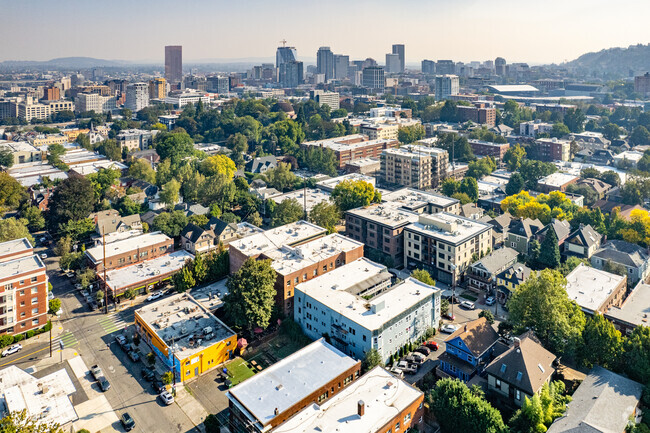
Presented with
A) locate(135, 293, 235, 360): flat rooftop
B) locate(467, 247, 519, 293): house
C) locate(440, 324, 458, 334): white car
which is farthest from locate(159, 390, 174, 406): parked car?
locate(467, 247, 519, 293): house

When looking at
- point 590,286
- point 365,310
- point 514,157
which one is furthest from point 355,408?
point 514,157

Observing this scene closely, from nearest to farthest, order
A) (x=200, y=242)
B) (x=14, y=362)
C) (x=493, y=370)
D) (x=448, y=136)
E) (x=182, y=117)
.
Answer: (x=493, y=370) → (x=14, y=362) → (x=200, y=242) → (x=448, y=136) → (x=182, y=117)

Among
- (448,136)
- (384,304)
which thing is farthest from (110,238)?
(448,136)

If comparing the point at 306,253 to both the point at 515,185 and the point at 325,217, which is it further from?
the point at 515,185

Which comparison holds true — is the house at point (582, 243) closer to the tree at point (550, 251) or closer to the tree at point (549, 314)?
the tree at point (550, 251)

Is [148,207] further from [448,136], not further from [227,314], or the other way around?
[448,136]

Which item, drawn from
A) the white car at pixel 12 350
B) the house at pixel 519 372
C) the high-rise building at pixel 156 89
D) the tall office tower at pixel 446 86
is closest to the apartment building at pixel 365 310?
the house at pixel 519 372
